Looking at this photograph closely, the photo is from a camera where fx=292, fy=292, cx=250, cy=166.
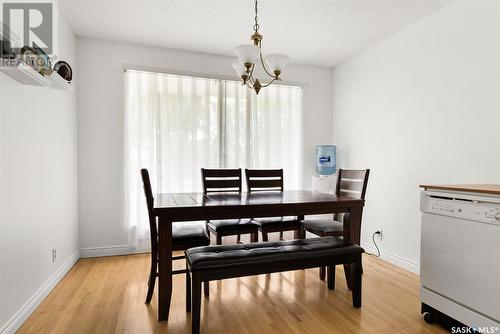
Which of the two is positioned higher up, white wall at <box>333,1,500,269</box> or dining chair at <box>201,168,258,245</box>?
white wall at <box>333,1,500,269</box>

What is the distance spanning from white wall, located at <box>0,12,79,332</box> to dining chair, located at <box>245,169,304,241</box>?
70.0 inches

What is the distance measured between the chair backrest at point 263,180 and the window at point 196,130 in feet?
2.34

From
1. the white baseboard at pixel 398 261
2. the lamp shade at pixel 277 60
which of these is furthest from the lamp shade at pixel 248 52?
the white baseboard at pixel 398 261

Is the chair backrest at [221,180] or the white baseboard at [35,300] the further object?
the chair backrest at [221,180]

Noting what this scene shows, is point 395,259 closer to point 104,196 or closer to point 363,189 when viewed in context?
point 363,189

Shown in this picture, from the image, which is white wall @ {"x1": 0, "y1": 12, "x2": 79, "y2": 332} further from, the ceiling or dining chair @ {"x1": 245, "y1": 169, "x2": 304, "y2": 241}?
dining chair @ {"x1": 245, "y1": 169, "x2": 304, "y2": 241}

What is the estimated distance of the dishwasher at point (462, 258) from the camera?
5.13 feet

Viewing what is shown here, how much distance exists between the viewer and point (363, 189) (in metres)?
2.54

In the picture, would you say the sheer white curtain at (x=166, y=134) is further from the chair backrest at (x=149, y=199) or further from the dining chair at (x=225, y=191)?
the chair backrest at (x=149, y=199)

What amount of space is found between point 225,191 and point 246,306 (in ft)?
3.82

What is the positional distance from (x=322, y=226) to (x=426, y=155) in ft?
4.05

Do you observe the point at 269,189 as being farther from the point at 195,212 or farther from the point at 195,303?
the point at 195,303

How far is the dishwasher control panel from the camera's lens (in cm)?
157

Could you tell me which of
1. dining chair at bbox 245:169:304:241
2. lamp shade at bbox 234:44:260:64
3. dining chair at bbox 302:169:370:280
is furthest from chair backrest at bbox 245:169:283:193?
lamp shade at bbox 234:44:260:64
